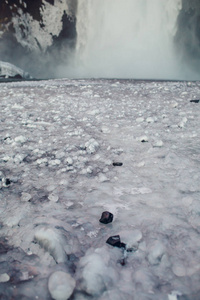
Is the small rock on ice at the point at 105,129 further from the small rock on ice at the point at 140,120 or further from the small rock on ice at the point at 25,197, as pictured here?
the small rock on ice at the point at 25,197

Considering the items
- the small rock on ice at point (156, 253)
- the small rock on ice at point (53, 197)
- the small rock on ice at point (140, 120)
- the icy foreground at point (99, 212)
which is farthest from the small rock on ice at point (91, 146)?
the small rock on ice at point (156, 253)

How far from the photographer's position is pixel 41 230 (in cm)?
134

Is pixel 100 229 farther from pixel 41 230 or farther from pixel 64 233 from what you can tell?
pixel 41 230

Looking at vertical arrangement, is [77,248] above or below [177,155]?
below

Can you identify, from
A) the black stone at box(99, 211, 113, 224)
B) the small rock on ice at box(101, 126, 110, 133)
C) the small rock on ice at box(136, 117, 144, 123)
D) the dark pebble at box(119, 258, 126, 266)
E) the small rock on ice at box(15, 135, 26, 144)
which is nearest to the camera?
the dark pebble at box(119, 258, 126, 266)

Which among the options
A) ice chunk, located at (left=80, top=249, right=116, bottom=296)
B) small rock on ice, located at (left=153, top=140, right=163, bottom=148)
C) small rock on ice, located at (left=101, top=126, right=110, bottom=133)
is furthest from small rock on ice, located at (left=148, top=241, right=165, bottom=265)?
small rock on ice, located at (left=101, top=126, right=110, bottom=133)

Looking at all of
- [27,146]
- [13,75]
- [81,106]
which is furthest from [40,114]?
[13,75]

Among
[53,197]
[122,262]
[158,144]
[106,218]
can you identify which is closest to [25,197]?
[53,197]

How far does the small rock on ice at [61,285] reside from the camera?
993 mm

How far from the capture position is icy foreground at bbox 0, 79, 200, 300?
1.07 m

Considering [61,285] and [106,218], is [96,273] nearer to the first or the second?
[61,285]

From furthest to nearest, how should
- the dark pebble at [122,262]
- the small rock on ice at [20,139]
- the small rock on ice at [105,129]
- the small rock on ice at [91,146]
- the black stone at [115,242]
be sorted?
the small rock on ice at [105,129], the small rock on ice at [20,139], the small rock on ice at [91,146], the black stone at [115,242], the dark pebble at [122,262]

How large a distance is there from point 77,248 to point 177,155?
178 cm

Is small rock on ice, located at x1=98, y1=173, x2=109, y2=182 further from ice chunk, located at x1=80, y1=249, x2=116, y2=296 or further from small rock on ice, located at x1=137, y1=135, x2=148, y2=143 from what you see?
small rock on ice, located at x1=137, y1=135, x2=148, y2=143
